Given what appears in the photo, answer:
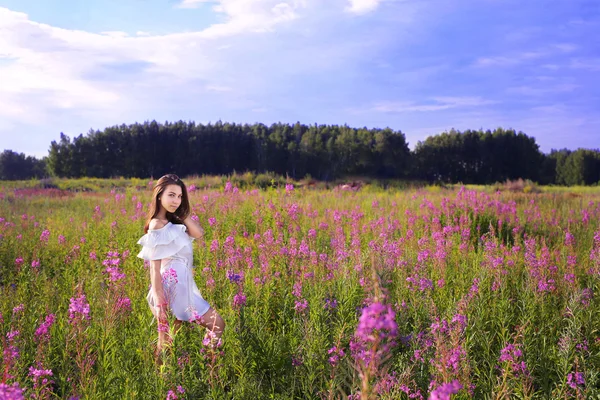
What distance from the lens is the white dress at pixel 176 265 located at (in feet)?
11.2

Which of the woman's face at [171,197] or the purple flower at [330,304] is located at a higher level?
the woman's face at [171,197]

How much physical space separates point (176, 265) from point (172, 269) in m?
0.23

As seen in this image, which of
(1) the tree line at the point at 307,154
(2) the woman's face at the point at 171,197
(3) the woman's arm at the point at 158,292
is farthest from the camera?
(1) the tree line at the point at 307,154

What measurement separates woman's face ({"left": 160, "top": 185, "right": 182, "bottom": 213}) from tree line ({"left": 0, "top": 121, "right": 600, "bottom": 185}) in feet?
156

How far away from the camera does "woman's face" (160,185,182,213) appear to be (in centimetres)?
384

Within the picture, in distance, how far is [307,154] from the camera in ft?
175

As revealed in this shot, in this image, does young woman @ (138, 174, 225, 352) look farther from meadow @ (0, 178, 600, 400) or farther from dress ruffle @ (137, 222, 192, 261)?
meadow @ (0, 178, 600, 400)

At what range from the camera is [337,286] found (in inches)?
169

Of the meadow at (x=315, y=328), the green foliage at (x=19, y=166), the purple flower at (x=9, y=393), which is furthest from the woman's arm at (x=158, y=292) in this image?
the green foliage at (x=19, y=166)

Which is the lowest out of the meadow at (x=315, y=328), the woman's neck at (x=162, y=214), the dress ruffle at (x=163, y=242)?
the meadow at (x=315, y=328)

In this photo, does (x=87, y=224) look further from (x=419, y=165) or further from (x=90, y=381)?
(x=419, y=165)

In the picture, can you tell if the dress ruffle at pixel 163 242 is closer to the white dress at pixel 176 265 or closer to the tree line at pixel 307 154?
the white dress at pixel 176 265

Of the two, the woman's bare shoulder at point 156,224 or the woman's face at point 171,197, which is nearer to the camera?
the woman's bare shoulder at point 156,224

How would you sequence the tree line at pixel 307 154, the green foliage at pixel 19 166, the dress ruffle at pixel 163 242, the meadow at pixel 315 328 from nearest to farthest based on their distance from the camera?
the meadow at pixel 315 328 < the dress ruffle at pixel 163 242 < the tree line at pixel 307 154 < the green foliage at pixel 19 166
